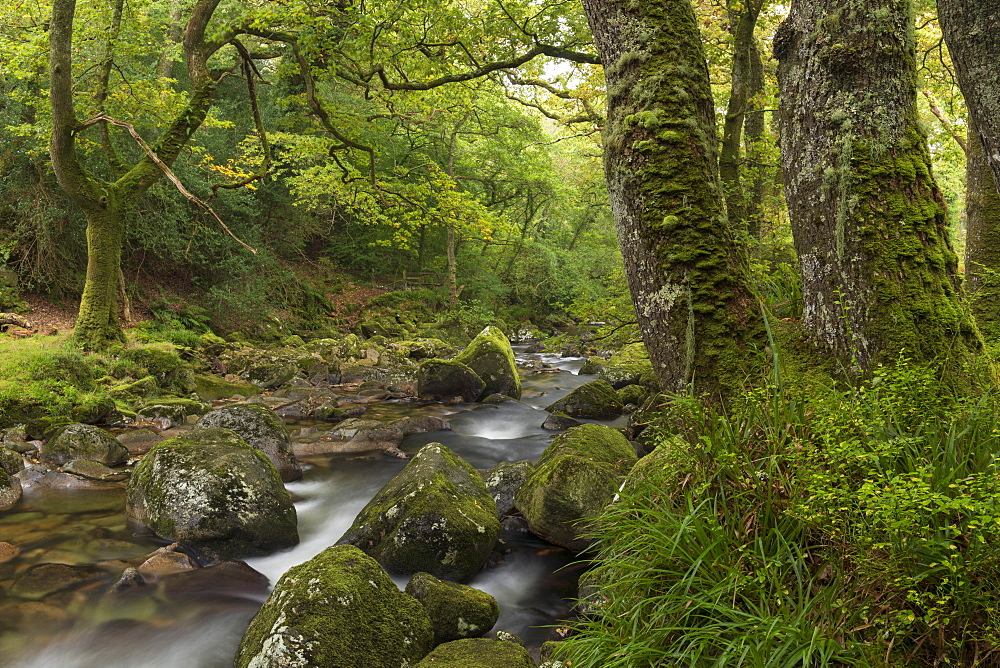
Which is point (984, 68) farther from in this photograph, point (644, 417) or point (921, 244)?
point (644, 417)

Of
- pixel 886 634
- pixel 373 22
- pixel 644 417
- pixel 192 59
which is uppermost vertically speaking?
pixel 192 59

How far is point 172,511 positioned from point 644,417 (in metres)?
5.61

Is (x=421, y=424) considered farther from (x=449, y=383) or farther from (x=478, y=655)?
(x=478, y=655)

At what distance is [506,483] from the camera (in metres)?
6.26

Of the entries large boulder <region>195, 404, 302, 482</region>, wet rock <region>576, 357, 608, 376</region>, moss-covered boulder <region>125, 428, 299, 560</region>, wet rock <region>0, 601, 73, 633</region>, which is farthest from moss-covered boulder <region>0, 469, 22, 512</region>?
wet rock <region>576, 357, 608, 376</region>

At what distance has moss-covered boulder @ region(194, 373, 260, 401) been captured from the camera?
11.4 metres

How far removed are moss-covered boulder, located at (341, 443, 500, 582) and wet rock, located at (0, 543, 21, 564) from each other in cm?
282

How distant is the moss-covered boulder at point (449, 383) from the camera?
12.4 meters

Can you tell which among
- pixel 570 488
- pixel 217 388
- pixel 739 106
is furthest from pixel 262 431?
pixel 739 106

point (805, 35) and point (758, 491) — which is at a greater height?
point (805, 35)

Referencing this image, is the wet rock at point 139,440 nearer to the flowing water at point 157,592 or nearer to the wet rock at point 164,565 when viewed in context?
the flowing water at point 157,592

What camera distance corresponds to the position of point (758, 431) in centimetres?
257

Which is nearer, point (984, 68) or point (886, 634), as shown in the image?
point (886, 634)

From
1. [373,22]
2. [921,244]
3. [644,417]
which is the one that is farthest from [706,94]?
[373,22]
